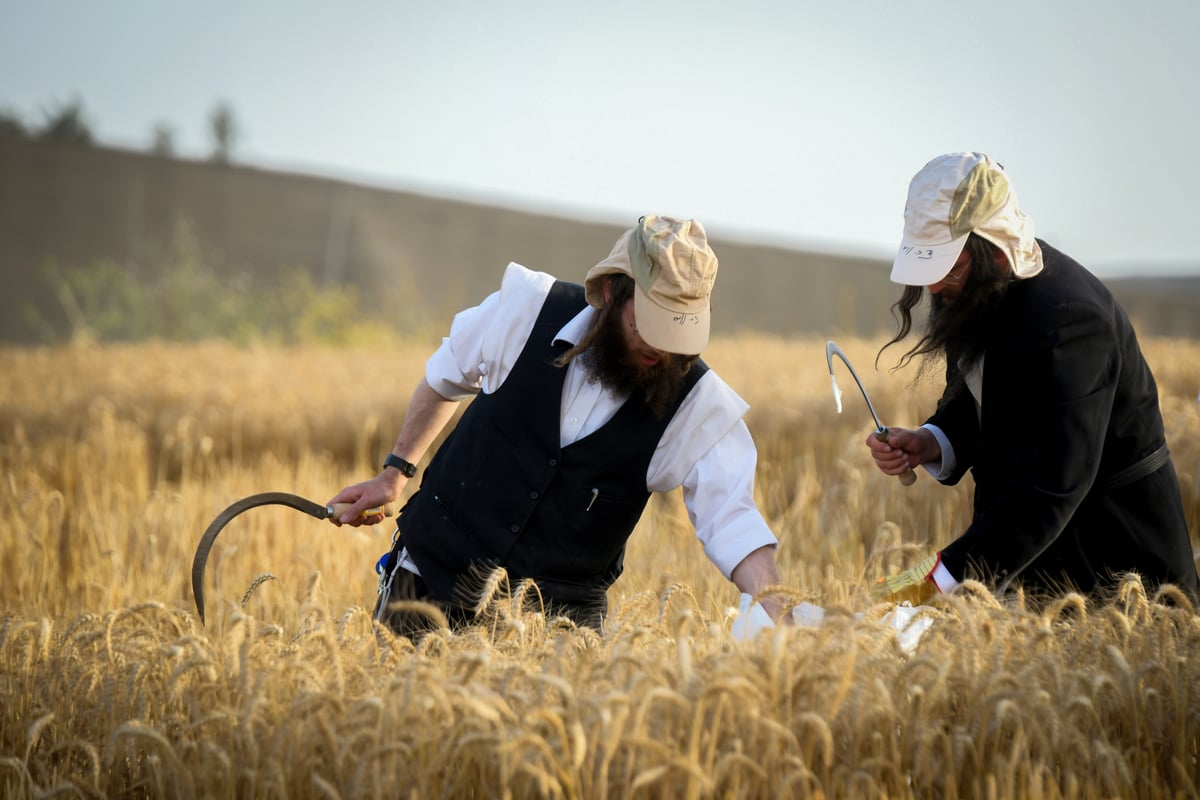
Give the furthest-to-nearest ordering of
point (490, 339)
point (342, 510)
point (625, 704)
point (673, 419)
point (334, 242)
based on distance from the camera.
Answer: point (334, 242) → point (342, 510) → point (490, 339) → point (673, 419) → point (625, 704)

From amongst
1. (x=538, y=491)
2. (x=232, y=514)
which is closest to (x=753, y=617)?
(x=538, y=491)

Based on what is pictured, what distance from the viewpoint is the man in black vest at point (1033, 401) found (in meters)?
2.72

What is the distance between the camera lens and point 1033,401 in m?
2.76

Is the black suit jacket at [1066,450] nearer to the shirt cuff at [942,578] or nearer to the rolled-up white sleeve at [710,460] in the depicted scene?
the shirt cuff at [942,578]

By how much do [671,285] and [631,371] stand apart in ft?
0.99

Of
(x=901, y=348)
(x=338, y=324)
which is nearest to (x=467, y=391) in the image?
(x=901, y=348)

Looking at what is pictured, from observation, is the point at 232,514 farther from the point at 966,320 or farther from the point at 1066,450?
the point at 1066,450

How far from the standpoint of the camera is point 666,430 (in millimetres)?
3043

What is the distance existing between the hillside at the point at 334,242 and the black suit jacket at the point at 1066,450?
2356 centimetres

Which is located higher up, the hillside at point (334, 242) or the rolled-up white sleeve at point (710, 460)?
the rolled-up white sleeve at point (710, 460)

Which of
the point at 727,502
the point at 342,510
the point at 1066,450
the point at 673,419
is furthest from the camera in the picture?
the point at 342,510

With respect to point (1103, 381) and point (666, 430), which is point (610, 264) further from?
point (1103, 381)

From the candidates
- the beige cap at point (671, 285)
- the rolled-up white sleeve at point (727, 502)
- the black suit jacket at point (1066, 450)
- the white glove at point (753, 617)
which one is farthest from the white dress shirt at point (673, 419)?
the black suit jacket at point (1066, 450)

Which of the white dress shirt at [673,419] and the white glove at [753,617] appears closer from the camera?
the white glove at [753,617]
